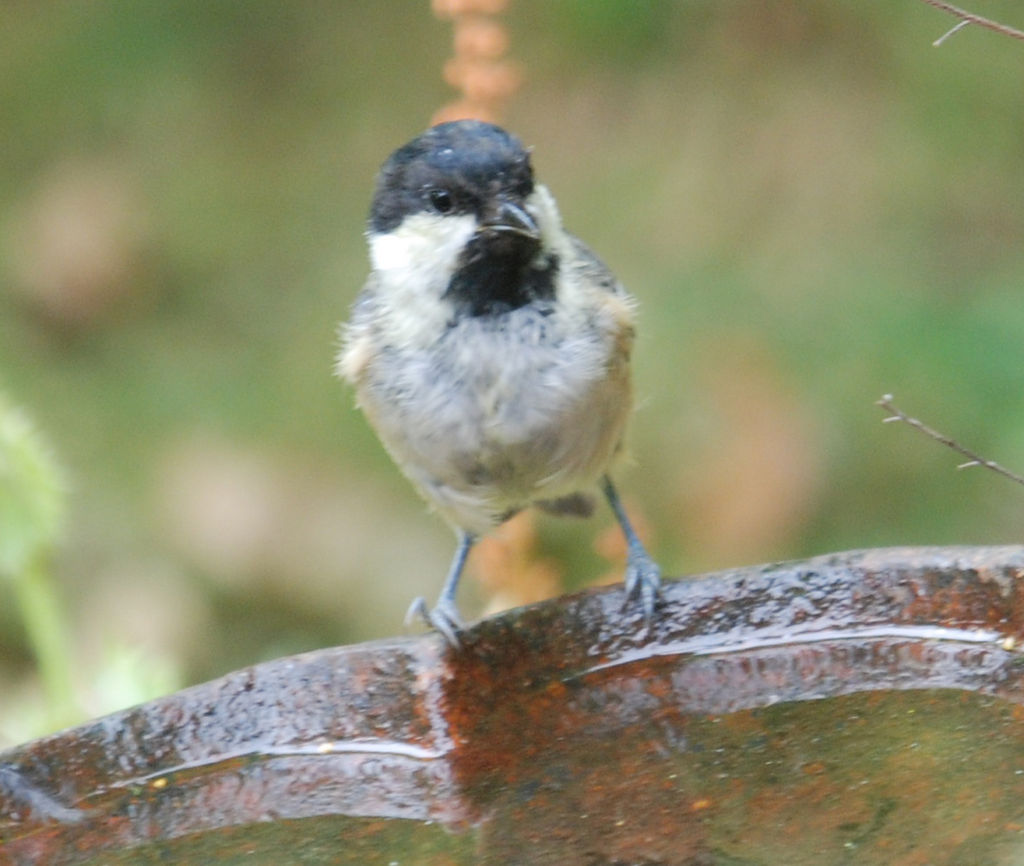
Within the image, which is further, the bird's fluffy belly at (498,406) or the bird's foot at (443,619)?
the bird's fluffy belly at (498,406)

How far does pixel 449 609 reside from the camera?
2.38 m

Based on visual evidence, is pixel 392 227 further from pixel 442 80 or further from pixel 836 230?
pixel 442 80

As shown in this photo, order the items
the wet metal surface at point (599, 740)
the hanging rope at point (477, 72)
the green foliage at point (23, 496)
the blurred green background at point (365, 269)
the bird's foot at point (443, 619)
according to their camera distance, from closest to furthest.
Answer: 1. the wet metal surface at point (599, 740)
2. the bird's foot at point (443, 619)
3. the green foliage at point (23, 496)
4. the hanging rope at point (477, 72)
5. the blurred green background at point (365, 269)

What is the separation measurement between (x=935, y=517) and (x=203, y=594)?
6.62 ft

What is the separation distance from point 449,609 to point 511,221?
62cm

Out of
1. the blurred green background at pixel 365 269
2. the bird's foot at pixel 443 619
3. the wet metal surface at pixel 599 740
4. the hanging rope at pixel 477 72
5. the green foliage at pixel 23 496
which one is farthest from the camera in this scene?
the blurred green background at pixel 365 269

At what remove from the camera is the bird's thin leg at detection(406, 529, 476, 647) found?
212 cm

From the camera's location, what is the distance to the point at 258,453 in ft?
14.7

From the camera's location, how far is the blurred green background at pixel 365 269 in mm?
3996

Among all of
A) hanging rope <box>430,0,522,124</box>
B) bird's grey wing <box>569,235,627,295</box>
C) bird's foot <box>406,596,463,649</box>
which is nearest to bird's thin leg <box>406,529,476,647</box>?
bird's foot <box>406,596,463,649</box>

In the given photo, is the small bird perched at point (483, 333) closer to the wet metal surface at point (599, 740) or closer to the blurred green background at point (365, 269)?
the wet metal surface at point (599, 740)

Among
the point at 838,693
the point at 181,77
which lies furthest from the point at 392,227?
the point at 181,77

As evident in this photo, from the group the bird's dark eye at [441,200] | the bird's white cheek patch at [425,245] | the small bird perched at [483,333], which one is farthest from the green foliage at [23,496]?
the bird's dark eye at [441,200]

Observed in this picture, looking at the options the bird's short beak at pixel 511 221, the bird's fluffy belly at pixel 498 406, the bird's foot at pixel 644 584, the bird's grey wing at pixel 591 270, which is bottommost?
the bird's foot at pixel 644 584
